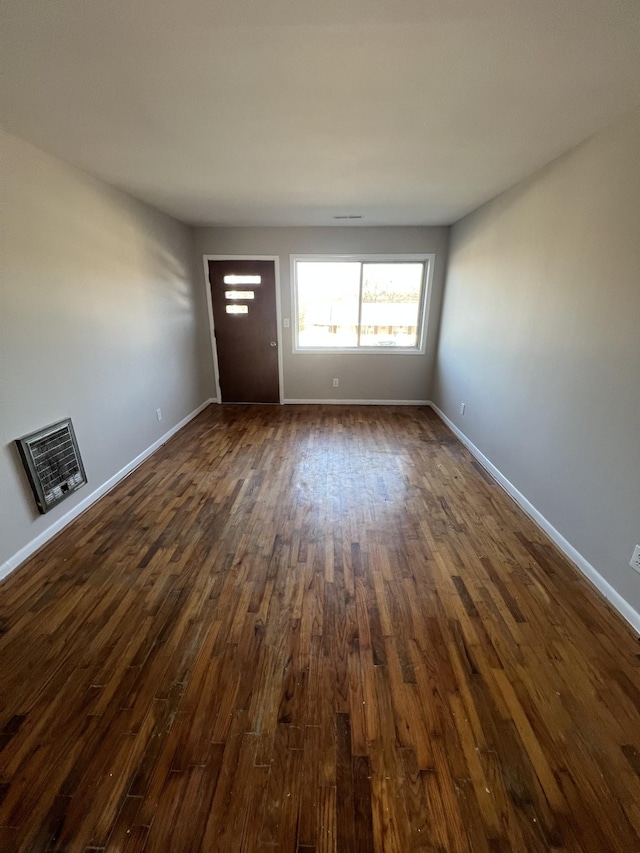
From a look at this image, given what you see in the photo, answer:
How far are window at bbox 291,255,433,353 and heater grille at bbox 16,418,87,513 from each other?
317 centimetres

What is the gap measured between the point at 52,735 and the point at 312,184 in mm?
3568

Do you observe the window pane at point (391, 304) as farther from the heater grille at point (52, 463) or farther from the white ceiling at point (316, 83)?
the heater grille at point (52, 463)

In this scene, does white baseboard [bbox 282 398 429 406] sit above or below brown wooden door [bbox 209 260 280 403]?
below

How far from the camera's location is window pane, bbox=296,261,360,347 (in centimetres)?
468

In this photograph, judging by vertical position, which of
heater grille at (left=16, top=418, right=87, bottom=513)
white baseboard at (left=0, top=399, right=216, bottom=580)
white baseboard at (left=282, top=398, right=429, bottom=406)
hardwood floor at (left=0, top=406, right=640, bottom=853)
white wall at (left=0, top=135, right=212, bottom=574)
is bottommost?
hardwood floor at (left=0, top=406, right=640, bottom=853)

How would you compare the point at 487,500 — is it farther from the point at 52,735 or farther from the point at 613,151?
the point at 52,735

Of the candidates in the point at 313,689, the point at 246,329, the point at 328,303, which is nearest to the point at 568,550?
the point at 313,689

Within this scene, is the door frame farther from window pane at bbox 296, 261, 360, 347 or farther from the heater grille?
the heater grille

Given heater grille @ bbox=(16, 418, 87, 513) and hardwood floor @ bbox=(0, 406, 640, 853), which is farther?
heater grille @ bbox=(16, 418, 87, 513)

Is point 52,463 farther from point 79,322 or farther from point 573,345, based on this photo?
point 573,345

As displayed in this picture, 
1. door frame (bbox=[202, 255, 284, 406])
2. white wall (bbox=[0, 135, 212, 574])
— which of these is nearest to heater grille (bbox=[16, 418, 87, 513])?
white wall (bbox=[0, 135, 212, 574])

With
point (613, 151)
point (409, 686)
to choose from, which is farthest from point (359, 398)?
point (409, 686)

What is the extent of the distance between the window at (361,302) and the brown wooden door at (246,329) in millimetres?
412

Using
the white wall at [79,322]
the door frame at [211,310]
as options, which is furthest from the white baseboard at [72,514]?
the door frame at [211,310]
